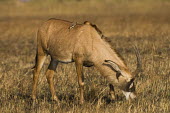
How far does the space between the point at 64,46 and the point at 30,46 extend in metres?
10.3

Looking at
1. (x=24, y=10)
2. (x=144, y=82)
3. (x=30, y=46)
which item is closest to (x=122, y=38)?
(x=30, y=46)

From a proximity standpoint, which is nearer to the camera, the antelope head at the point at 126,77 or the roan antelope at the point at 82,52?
the antelope head at the point at 126,77

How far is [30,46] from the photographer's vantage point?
18.7m

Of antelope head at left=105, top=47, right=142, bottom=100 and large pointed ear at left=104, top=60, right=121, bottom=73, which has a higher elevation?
large pointed ear at left=104, top=60, right=121, bottom=73

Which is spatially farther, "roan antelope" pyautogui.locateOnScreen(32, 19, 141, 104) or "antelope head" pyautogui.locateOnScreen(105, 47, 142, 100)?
"roan antelope" pyautogui.locateOnScreen(32, 19, 141, 104)

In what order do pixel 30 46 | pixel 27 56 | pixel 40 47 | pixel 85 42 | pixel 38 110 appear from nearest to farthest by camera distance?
1. pixel 38 110
2. pixel 85 42
3. pixel 40 47
4. pixel 27 56
5. pixel 30 46

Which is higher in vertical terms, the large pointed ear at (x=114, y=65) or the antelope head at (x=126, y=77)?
the large pointed ear at (x=114, y=65)

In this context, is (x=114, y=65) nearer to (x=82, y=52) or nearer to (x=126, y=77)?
(x=126, y=77)

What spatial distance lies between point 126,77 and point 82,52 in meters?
1.09

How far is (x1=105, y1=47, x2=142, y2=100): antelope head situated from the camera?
761 cm

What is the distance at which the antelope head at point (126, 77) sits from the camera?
761cm

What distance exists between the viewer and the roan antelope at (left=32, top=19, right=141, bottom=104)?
775 centimetres

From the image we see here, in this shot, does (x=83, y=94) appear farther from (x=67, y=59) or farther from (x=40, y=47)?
(x=40, y=47)

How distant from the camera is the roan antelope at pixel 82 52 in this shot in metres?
7.75
